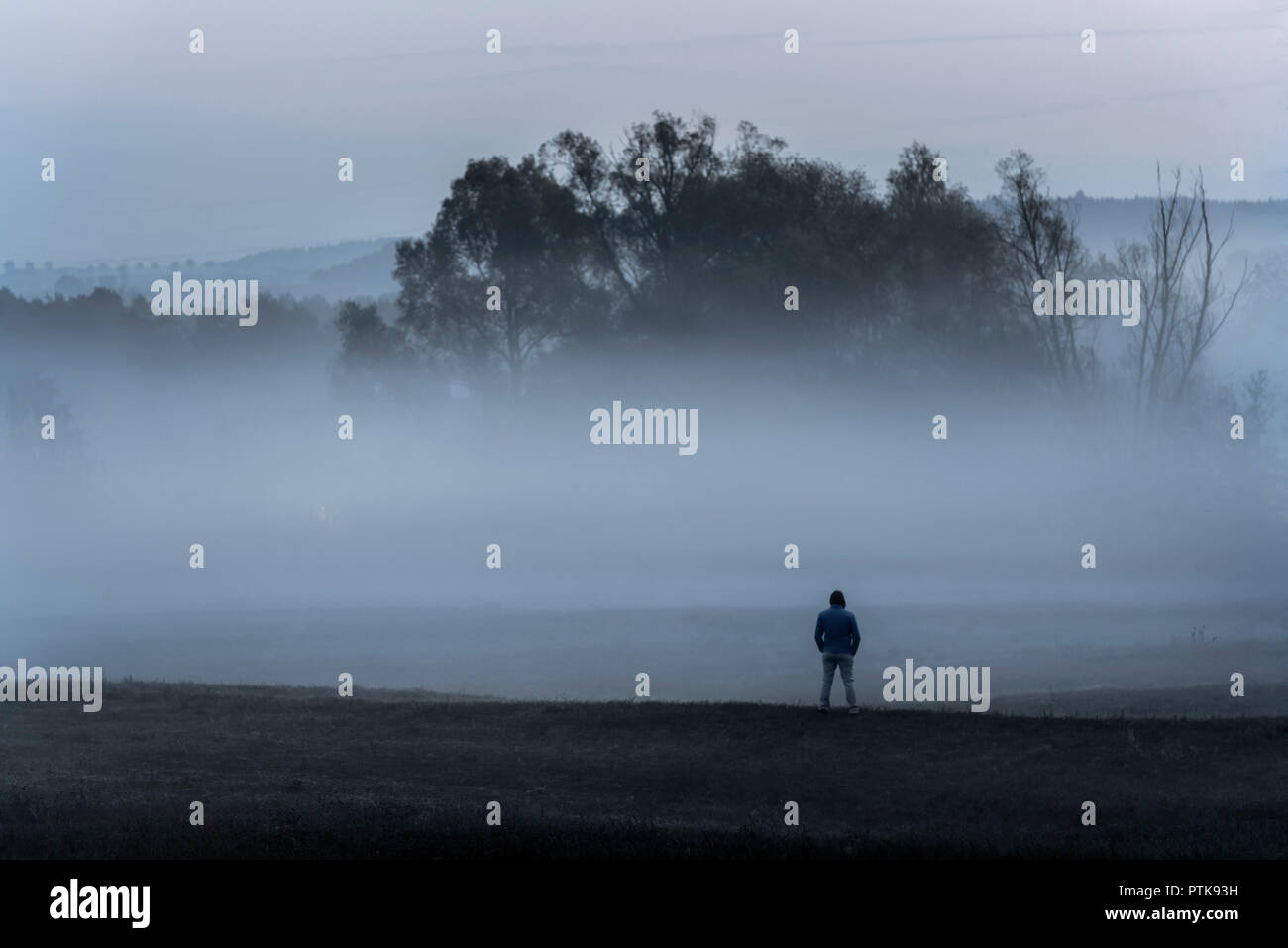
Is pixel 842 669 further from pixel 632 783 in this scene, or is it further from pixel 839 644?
pixel 632 783

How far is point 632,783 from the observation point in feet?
82.6

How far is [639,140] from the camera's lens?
83.1 metres

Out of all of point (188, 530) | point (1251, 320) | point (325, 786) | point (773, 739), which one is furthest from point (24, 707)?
point (1251, 320)

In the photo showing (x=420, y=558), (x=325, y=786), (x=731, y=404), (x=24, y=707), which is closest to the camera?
(x=325, y=786)

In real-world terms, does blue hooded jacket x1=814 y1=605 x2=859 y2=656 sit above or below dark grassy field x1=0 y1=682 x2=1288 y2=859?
above

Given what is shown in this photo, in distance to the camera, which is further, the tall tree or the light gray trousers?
the tall tree

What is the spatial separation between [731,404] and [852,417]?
823cm

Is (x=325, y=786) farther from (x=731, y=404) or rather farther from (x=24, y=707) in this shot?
(x=731, y=404)

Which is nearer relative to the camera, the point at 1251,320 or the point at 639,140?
the point at 639,140

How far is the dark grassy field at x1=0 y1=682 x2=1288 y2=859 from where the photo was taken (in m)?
20.0

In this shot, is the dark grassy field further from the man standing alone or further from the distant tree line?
the distant tree line

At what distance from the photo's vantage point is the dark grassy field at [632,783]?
2003cm

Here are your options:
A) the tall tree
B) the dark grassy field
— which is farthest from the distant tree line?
the dark grassy field

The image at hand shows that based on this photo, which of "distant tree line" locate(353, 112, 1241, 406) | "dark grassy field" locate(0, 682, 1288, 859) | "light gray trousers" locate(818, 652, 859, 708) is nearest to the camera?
"dark grassy field" locate(0, 682, 1288, 859)
